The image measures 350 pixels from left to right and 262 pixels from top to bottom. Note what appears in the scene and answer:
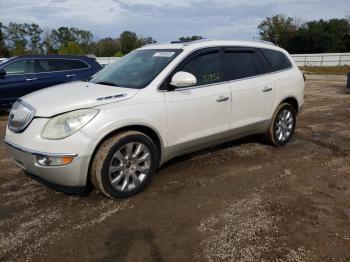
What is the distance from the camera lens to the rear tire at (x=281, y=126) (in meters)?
5.82

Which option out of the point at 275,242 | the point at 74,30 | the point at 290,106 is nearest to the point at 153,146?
the point at 275,242

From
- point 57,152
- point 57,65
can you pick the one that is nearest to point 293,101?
point 57,152

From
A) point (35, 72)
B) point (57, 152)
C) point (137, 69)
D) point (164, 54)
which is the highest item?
point (164, 54)

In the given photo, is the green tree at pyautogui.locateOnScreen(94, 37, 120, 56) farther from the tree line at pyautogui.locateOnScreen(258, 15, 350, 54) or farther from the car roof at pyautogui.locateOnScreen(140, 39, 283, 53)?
the car roof at pyautogui.locateOnScreen(140, 39, 283, 53)

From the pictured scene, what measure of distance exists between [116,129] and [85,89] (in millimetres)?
800

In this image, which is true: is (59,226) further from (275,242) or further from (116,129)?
(275,242)

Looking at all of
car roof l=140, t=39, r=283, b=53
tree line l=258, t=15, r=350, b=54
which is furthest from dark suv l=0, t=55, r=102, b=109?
tree line l=258, t=15, r=350, b=54

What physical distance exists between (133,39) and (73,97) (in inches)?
2666

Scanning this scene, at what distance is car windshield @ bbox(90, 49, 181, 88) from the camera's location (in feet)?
14.2

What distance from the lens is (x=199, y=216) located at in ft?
11.9

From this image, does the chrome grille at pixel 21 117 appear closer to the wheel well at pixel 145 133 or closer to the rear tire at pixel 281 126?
the wheel well at pixel 145 133

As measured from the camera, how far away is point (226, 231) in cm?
336

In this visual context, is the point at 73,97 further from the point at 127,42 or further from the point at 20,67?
the point at 127,42

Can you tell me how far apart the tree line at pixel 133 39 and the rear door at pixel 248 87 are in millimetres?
41962
